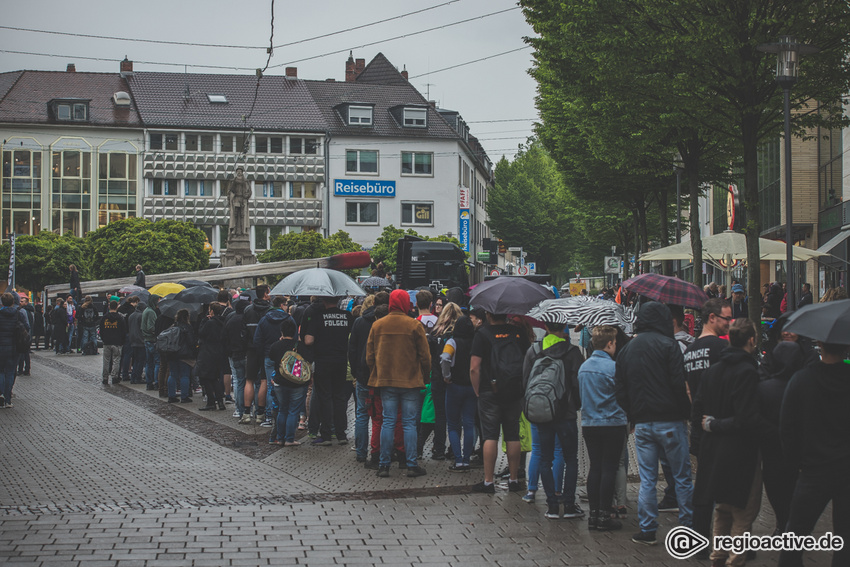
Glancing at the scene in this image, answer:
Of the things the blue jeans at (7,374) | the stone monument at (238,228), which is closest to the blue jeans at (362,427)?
the blue jeans at (7,374)

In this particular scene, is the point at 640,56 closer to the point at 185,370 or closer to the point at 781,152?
the point at 185,370

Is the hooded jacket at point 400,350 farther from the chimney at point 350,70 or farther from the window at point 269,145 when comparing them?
the chimney at point 350,70

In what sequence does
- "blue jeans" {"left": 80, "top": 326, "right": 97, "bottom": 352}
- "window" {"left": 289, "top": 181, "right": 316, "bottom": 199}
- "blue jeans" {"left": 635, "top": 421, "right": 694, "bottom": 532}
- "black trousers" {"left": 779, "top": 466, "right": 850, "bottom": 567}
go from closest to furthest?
"black trousers" {"left": 779, "top": 466, "right": 850, "bottom": 567}
"blue jeans" {"left": 635, "top": 421, "right": 694, "bottom": 532}
"blue jeans" {"left": 80, "top": 326, "right": 97, "bottom": 352}
"window" {"left": 289, "top": 181, "right": 316, "bottom": 199}

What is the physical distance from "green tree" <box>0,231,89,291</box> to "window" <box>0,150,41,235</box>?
1171 cm

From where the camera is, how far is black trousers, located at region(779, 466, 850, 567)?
5660 mm

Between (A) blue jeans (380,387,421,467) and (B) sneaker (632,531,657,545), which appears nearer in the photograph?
(B) sneaker (632,531,657,545)

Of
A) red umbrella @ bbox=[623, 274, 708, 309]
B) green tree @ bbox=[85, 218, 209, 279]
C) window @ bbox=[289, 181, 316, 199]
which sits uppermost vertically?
window @ bbox=[289, 181, 316, 199]

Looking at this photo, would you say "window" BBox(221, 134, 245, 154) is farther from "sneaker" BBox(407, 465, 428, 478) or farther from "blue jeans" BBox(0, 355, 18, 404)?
"sneaker" BBox(407, 465, 428, 478)

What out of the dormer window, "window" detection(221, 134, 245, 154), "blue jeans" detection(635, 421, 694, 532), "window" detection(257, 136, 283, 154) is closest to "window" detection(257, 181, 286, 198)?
"window" detection(257, 136, 283, 154)

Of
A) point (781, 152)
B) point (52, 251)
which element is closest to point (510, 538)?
point (781, 152)

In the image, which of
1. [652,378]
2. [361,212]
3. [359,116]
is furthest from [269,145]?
[652,378]

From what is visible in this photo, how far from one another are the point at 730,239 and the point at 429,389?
1243 centimetres

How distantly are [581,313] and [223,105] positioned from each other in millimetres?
61698

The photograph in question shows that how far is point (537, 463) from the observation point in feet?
28.2
